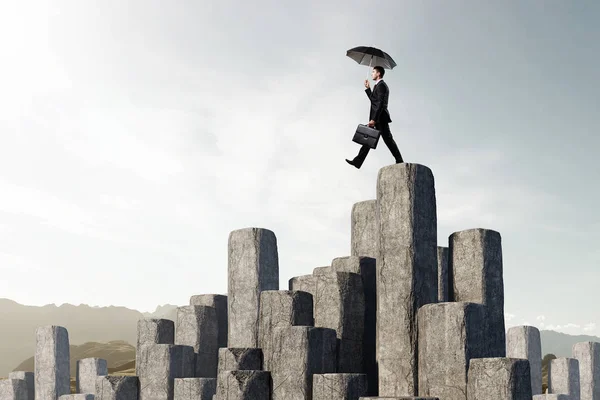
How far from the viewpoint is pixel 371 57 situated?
10.2 metres

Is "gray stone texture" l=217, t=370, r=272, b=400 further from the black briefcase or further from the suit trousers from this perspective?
the black briefcase

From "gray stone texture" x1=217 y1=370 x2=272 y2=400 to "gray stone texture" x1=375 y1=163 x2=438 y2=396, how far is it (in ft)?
4.46

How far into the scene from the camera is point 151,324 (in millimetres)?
11969

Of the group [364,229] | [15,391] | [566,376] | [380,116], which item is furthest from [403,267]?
[15,391]

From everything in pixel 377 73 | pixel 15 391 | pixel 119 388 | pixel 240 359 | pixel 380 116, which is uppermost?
pixel 377 73

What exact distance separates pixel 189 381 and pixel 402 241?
141 inches

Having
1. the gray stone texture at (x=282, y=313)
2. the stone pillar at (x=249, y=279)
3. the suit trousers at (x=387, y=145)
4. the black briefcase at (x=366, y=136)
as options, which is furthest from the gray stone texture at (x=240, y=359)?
the black briefcase at (x=366, y=136)

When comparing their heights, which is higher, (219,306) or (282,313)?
(219,306)

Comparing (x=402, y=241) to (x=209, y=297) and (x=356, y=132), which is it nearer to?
(x=356, y=132)

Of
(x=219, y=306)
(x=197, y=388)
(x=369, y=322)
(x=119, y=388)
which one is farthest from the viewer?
(x=219, y=306)

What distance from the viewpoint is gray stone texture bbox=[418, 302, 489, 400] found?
7766 millimetres

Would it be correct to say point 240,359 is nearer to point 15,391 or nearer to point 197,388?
point 197,388

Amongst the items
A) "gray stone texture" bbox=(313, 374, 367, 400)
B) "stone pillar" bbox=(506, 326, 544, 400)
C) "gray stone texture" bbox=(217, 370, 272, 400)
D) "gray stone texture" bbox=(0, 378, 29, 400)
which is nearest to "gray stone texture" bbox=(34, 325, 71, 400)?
"gray stone texture" bbox=(0, 378, 29, 400)

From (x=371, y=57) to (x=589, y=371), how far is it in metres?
10.4
